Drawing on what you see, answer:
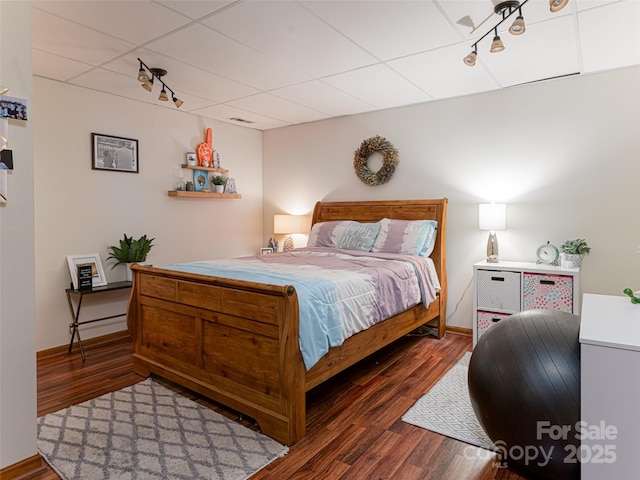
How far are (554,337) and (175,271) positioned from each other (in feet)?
7.67

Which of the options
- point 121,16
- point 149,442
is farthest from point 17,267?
point 121,16

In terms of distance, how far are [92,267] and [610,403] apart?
399cm

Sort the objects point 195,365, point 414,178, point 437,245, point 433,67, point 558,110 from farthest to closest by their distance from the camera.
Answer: point 414,178 < point 437,245 < point 558,110 < point 433,67 < point 195,365

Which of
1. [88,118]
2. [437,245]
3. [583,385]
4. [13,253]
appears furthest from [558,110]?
[88,118]

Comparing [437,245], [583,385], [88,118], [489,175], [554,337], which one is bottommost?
[583,385]

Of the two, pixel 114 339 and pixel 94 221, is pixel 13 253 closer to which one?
pixel 94 221

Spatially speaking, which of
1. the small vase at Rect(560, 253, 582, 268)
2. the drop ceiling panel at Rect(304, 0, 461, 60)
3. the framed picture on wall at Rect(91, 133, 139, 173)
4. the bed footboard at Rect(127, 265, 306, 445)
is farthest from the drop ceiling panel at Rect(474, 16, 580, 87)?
the framed picture on wall at Rect(91, 133, 139, 173)

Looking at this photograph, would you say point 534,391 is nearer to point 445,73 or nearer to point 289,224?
point 445,73

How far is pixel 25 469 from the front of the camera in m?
1.80

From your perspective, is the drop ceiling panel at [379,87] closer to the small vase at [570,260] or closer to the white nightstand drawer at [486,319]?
the small vase at [570,260]

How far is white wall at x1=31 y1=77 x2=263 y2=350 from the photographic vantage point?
3.42m

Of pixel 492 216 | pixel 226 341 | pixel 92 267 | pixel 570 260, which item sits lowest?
pixel 226 341

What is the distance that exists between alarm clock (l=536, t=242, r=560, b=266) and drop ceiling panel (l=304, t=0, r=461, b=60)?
1990mm

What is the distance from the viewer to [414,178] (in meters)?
4.23
